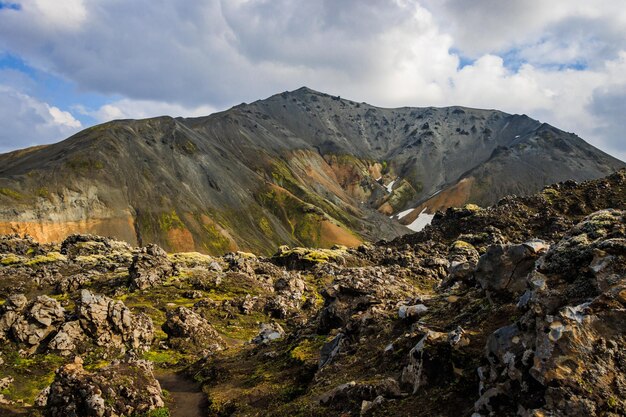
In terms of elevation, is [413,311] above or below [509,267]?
below

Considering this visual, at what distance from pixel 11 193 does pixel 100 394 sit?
7787 inches

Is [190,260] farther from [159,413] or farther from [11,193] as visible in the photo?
[11,193]

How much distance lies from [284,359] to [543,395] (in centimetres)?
2513

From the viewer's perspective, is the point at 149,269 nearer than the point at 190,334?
No

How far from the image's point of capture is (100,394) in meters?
26.4

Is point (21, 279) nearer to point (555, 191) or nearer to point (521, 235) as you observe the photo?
point (521, 235)

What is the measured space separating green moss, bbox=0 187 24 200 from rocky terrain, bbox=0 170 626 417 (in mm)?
133704

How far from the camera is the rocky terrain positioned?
13016 millimetres

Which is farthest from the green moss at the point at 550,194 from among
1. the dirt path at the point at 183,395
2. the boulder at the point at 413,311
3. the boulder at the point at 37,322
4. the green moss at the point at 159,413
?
the boulder at the point at 37,322

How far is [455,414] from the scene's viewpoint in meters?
15.3

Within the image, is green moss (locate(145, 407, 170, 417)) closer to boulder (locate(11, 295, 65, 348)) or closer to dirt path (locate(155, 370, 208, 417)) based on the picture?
dirt path (locate(155, 370, 208, 417))

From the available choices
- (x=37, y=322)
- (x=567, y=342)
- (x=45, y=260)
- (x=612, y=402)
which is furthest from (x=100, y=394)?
(x=45, y=260)

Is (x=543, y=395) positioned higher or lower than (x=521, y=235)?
lower

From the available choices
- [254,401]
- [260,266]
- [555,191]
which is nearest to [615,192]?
[555,191]
